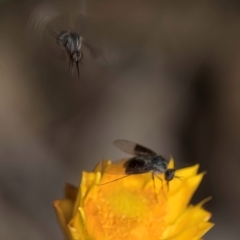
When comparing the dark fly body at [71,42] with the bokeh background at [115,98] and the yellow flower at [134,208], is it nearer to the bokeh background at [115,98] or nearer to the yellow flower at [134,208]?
the bokeh background at [115,98]

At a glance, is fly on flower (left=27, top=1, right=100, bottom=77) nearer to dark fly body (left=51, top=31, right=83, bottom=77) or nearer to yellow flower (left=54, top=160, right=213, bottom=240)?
dark fly body (left=51, top=31, right=83, bottom=77)

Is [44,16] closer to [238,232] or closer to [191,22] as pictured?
[191,22]

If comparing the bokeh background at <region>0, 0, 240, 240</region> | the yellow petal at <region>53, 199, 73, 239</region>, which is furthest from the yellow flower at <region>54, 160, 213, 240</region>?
the bokeh background at <region>0, 0, 240, 240</region>

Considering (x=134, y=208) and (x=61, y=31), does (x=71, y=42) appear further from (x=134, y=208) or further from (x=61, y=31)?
(x=134, y=208)

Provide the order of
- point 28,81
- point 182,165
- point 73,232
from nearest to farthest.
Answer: point 73,232 < point 182,165 < point 28,81

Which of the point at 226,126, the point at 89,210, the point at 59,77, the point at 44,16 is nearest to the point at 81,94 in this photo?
the point at 59,77

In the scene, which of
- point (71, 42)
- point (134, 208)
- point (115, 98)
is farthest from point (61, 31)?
point (134, 208)

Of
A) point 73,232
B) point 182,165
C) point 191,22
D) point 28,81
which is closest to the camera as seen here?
point 73,232

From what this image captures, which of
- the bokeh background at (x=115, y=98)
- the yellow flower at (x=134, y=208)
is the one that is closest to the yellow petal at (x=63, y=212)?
the yellow flower at (x=134, y=208)
